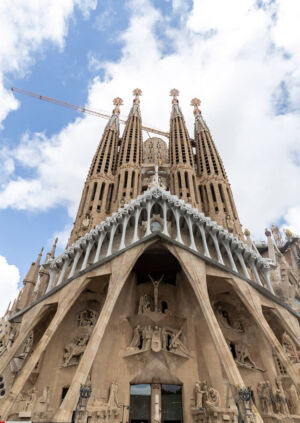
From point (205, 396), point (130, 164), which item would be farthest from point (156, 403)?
point (130, 164)

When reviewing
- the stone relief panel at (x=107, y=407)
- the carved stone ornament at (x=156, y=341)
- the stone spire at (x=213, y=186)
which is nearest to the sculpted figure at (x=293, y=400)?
the carved stone ornament at (x=156, y=341)

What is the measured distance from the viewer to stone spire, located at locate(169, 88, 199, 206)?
88.4 feet

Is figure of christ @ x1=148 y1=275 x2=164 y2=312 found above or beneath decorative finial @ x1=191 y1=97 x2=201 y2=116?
beneath

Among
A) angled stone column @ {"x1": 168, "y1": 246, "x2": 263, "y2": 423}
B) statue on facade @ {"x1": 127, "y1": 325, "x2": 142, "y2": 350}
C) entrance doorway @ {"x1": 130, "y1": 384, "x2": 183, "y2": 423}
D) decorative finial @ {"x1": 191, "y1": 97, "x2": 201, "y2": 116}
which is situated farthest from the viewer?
decorative finial @ {"x1": 191, "y1": 97, "x2": 201, "y2": 116}

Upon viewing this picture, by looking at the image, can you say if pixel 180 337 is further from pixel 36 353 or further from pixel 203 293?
pixel 36 353

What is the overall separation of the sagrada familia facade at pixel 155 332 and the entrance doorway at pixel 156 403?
5cm

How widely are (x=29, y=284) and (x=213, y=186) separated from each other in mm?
19966

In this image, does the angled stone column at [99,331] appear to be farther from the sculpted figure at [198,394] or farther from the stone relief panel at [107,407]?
the sculpted figure at [198,394]

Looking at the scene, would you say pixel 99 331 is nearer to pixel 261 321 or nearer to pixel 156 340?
pixel 156 340

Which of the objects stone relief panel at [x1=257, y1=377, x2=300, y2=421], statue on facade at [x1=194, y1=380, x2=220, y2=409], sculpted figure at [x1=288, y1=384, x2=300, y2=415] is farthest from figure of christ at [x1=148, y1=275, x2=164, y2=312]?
sculpted figure at [x1=288, y1=384, x2=300, y2=415]

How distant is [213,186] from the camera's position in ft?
90.6

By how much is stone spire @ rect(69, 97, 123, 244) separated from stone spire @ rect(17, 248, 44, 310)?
3419 millimetres

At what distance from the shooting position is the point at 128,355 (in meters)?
15.2

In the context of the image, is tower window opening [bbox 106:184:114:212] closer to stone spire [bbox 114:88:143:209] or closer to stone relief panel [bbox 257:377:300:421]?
stone spire [bbox 114:88:143:209]
